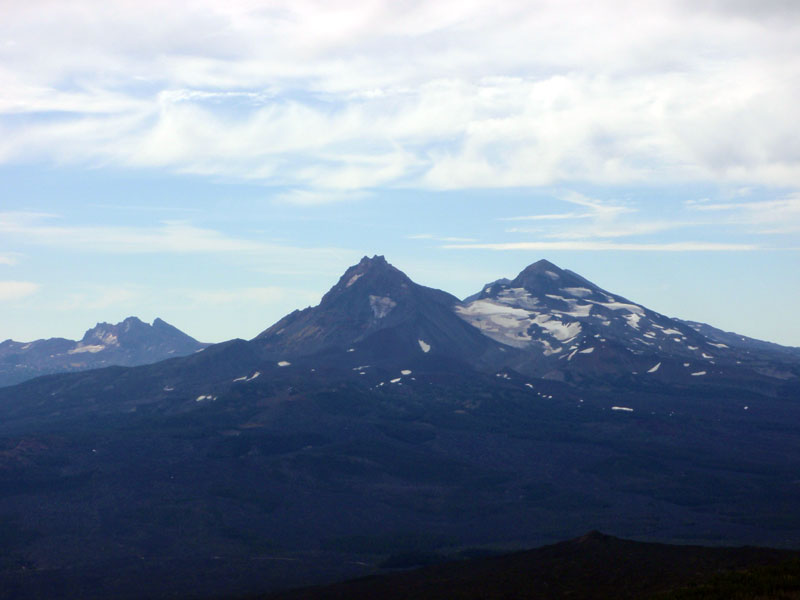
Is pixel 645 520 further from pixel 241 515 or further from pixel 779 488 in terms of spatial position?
pixel 241 515

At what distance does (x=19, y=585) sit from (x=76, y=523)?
44.6m

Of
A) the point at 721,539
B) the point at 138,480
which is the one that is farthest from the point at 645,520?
the point at 138,480

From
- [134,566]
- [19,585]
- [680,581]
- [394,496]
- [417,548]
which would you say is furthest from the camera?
[394,496]

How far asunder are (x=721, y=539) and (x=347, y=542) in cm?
5317

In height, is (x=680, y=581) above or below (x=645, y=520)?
above

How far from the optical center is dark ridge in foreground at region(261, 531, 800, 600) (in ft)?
217

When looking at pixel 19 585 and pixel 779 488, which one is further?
pixel 779 488

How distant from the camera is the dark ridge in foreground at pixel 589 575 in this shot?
217 feet

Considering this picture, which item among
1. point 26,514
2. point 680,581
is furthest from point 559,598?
point 26,514

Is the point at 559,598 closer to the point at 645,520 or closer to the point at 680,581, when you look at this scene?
the point at 680,581

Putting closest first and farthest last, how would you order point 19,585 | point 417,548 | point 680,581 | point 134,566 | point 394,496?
1. point 680,581
2. point 19,585
3. point 134,566
4. point 417,548
5. point 394,496

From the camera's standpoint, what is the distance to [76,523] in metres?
164

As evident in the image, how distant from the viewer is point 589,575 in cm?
7612

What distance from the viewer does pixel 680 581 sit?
69625 millimetres
